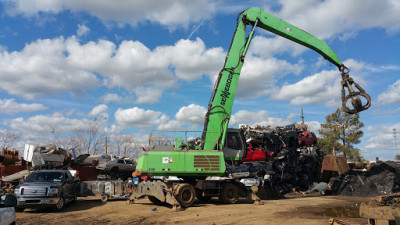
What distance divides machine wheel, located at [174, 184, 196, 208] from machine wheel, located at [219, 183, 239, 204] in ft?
5.84

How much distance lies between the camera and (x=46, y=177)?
1385cm

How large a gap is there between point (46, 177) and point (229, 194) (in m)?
8.20

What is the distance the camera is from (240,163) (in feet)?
53.7

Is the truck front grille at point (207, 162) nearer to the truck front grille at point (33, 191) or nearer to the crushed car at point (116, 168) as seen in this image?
the truck front grille at point (33, 191)

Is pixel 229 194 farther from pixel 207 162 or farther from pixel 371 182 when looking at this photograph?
pixel 371 182

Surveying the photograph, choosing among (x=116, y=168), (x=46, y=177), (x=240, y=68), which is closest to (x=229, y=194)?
(x=240, y=68)

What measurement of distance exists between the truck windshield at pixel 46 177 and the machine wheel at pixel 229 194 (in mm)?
7154

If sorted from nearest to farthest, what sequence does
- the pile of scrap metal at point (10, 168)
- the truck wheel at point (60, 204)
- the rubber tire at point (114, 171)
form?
1. the truck wheel at point (60, 204)
2. the pile of scrap metal at point (10, 168)
3. the rubber tire at point (114, 171)

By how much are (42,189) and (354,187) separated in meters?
17.5

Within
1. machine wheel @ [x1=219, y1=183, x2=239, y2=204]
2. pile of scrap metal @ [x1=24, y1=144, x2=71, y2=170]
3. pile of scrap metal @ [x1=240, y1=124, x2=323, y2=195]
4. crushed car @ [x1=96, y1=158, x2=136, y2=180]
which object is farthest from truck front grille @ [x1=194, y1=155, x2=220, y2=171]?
pile of scrap metal @ [x1=24, y1=144, x2=71, y2=170]

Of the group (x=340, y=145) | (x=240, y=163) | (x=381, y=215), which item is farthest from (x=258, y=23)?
(x=340, y=145)

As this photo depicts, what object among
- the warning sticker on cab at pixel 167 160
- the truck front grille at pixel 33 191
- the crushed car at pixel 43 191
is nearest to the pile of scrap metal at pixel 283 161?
the warning sticker on cab at pixel 167 160

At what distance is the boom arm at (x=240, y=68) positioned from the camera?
1480 centimetres

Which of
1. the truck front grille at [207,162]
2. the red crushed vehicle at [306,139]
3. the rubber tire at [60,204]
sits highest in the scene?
the red crushed vehicle at [306,139]
